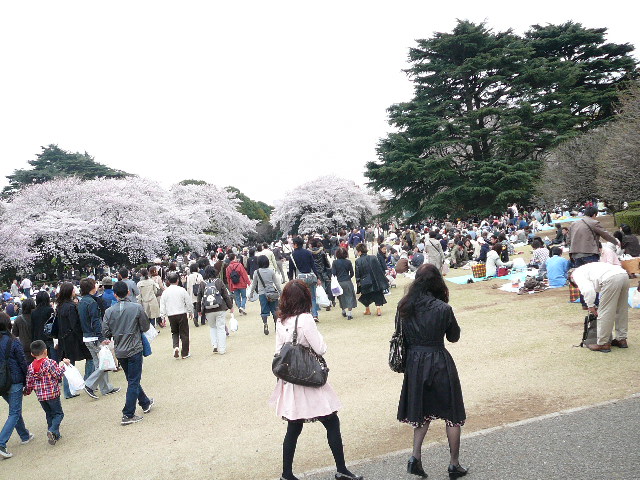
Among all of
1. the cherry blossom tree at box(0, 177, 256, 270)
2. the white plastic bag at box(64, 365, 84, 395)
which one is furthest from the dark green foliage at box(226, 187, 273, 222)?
the white plastic bag at box(64, 365, 84, 395)

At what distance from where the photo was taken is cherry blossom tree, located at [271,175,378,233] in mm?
48062

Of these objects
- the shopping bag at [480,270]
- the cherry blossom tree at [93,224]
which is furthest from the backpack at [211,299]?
the cherry blossom tree at [93,224]

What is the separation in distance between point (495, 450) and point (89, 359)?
231 inches

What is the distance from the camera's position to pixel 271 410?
5652 millimetres

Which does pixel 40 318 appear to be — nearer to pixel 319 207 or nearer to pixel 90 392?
pixel 90 392

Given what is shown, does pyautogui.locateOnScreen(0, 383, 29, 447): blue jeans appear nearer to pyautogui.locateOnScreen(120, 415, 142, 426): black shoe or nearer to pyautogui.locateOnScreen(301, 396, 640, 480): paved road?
pyautogui.locateOnScreen(120, 415, 142, 426): black shoe

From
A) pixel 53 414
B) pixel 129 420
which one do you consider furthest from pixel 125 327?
pixel 53 414

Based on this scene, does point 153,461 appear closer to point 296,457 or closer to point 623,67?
point 296,457

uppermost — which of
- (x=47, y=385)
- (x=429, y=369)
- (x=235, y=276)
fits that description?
(x=235, y=276)

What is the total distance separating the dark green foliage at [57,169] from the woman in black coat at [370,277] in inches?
1732

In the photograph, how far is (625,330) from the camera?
616cm

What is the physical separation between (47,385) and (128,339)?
0.95 metres

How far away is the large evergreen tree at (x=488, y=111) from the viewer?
3222 centimetres

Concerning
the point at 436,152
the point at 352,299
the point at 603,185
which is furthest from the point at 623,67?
the point at 352,299
